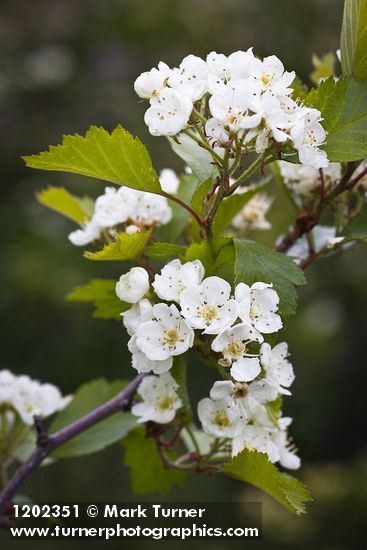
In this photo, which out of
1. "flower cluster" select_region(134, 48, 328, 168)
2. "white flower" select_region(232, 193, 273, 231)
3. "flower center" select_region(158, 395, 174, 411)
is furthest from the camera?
"white flower" select_region(232, 193, 273, 231)

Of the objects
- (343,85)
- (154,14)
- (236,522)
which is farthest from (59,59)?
(343,85)

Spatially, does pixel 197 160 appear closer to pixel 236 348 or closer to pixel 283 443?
pixel 236 348

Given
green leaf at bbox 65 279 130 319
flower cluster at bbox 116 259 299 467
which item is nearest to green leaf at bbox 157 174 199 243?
green leaf at bbox 65 279 130 319

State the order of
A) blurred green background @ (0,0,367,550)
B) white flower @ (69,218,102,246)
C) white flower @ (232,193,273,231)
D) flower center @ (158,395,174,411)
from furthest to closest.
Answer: blurred green background @ (0,0,367,550) < white flower @ (232,193,273,231) < white flower @ (69,218,102,246) < flower center @ (158,395,174,411)

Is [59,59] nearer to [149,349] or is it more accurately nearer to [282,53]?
[282,53]

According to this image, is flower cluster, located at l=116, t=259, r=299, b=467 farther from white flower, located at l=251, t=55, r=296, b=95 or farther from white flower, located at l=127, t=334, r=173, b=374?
white flower, located at l=251, t=55, r=296, b=95

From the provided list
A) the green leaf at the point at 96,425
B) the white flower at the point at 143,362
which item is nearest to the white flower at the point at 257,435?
the white flower at the point at 143,362

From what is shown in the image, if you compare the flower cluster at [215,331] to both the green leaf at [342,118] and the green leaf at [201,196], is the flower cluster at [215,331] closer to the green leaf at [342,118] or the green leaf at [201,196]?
the green leaf at [201,196]

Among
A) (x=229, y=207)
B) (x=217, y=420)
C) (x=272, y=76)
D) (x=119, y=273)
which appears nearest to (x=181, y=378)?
(x=217, y=420)
